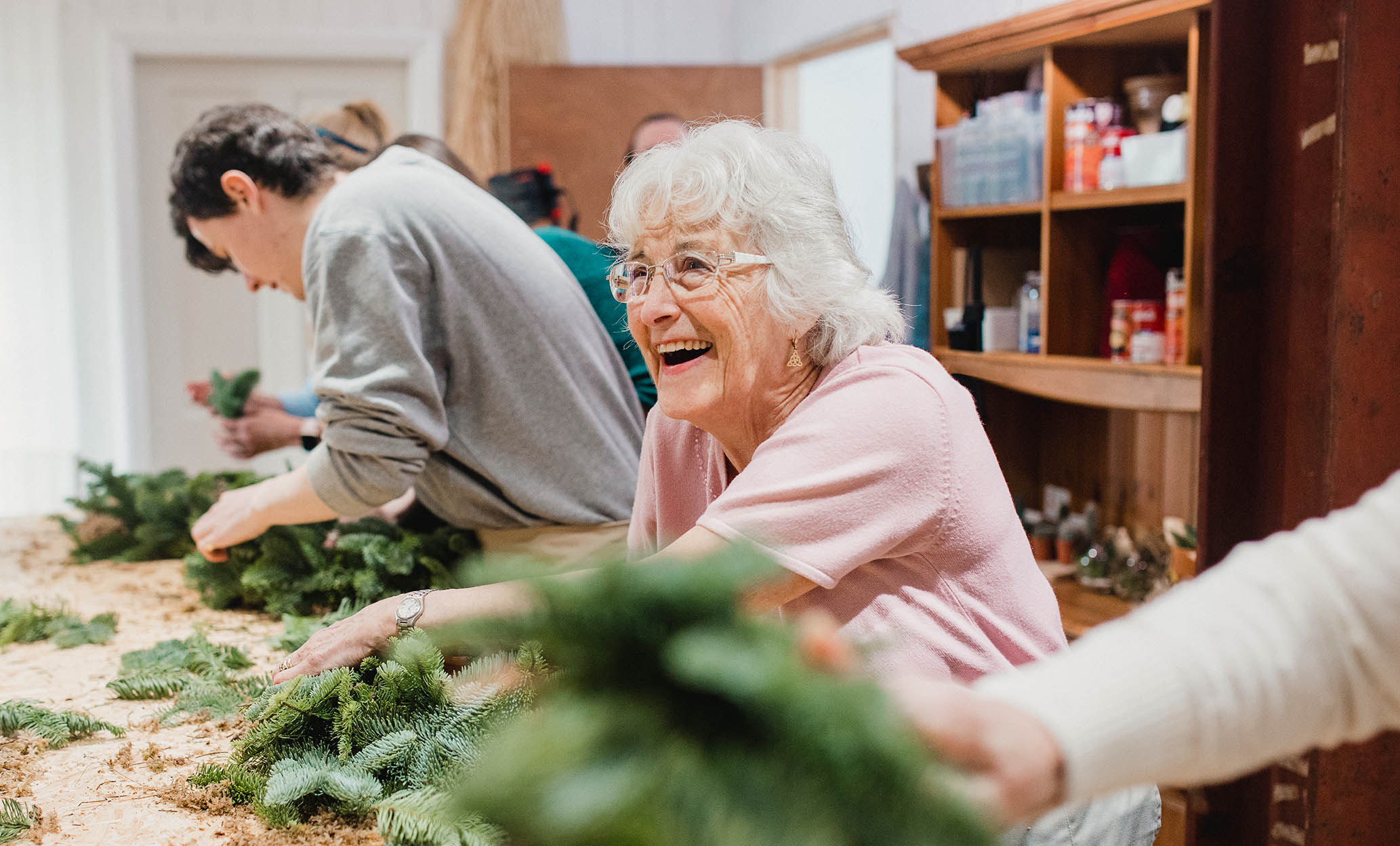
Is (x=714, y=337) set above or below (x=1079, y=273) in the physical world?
below

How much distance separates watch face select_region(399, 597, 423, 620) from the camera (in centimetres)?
132

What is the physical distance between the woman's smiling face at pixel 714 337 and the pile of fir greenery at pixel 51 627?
1.06 meters

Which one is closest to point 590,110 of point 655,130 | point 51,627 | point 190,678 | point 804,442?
point 655,130

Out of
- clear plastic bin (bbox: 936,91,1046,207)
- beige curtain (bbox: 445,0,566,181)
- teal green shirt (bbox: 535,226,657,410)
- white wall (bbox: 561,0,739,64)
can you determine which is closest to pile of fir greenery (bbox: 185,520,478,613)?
teal green shirt (bbox: 535,226,657,410)

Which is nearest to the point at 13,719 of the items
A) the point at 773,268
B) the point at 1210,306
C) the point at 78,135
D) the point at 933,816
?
the point at 773,268

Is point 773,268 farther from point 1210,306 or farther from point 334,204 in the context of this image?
point 334,204

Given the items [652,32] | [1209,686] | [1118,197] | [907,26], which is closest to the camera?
[1209,686]

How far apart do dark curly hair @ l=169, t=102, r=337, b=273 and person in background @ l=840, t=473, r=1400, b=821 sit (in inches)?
65.8

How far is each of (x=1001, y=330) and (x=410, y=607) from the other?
2.26 metres

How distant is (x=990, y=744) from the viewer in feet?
2.15

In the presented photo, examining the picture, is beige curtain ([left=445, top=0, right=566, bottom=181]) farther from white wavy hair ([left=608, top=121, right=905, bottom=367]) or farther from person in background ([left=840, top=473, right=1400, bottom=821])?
person in background ([left=840, top=473, right=1400, bottom=821])

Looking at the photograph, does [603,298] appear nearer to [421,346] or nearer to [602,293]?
[602,293]

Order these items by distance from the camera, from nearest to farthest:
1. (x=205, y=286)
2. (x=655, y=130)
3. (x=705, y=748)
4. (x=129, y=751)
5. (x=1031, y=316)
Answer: (x=705, y=748)
(x=129, y=751)
(x=1031, y=316)
(x=655, y=130)
(x=205, y=286)

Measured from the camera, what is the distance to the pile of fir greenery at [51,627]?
5.84ft
